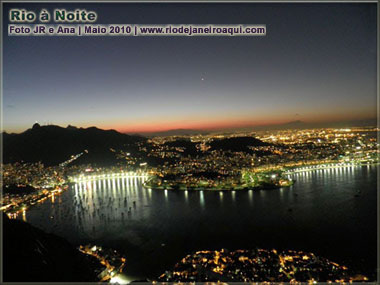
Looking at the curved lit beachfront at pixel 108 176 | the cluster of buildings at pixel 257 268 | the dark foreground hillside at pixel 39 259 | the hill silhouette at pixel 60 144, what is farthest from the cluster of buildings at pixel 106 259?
the hill silhouette at pixel 60 144

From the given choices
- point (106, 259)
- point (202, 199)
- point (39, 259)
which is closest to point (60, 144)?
point (202, 199)

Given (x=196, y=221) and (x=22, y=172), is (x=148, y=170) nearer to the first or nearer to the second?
(x=22, y=172)

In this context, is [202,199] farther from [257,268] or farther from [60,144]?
[60,144]

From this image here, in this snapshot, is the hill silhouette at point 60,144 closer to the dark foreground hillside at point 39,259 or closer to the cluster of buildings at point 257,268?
the dark foreground hillside at point 39,259

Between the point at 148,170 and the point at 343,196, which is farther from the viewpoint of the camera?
the point at 148,170

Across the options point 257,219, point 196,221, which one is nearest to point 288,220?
point 257,219

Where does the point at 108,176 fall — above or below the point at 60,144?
below

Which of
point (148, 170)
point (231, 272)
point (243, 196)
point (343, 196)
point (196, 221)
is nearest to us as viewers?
point (231, 272)
